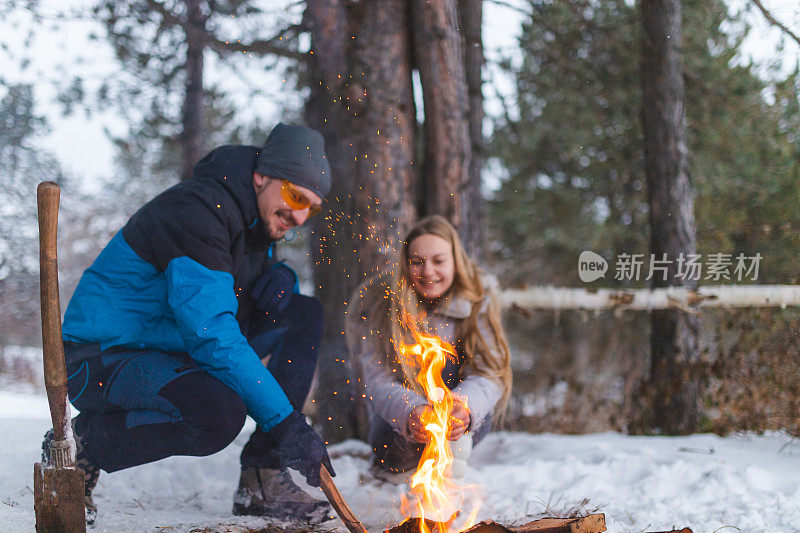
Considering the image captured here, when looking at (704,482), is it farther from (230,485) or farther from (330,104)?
(330,104)

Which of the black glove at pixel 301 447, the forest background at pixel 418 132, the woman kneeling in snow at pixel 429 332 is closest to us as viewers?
the black glove at pixel 301 447

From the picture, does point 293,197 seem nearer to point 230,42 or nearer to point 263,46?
point 230,42

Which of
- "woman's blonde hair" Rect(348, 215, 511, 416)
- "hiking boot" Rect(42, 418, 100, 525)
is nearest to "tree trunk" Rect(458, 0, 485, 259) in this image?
"woman's blonde hair" Rect(348, 215, 511, 416)

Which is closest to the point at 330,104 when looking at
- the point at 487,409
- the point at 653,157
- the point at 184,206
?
the point at 184,206

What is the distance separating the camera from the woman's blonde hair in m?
2.98

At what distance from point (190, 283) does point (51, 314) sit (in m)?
0.45

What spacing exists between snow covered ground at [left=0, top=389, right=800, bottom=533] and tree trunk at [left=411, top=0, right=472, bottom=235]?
173cm

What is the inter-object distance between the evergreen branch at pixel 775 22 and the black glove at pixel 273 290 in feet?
10.9

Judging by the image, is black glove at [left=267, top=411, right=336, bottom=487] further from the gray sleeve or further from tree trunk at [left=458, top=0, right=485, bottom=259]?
tree trunk at [left=458, top=0, right=485, bottom=259]

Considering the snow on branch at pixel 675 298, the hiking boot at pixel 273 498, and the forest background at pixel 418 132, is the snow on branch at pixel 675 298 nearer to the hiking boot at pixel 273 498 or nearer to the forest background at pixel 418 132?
the forest background at pixel 418 132

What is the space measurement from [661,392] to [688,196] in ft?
4.92

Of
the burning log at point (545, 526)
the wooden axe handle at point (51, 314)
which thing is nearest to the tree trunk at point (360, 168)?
the burning log at point (545, 526)

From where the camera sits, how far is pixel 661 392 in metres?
4.52

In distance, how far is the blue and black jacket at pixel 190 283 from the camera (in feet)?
7.30
